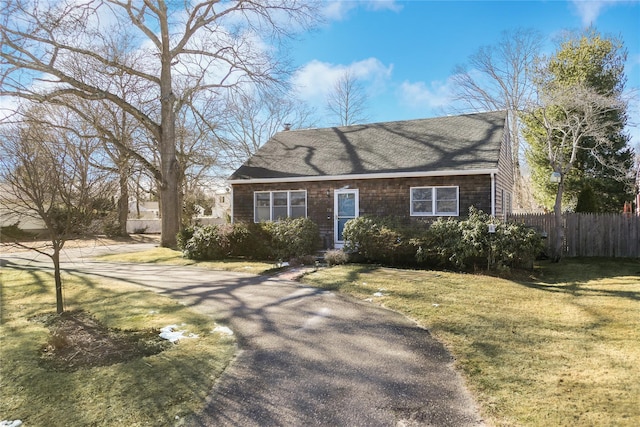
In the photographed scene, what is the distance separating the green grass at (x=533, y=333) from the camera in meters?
3.38

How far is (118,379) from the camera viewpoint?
397 cm

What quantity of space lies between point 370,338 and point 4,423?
3858 mm

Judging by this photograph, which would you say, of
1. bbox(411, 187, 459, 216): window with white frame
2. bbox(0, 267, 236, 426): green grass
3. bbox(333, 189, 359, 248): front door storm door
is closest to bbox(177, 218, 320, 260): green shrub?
bbox(333, 189, 359, 248): front door storm door

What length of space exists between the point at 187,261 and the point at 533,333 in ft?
34.8

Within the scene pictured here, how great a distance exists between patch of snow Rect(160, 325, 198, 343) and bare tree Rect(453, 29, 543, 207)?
60.8 feet

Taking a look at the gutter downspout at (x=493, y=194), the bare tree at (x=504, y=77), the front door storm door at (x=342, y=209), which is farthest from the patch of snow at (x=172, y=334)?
the bare tree at (x=504, y=77)

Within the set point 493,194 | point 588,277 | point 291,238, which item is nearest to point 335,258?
point 291,238

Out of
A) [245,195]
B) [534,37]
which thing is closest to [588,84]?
[534,37]

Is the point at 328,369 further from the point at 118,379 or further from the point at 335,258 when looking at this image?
the point at 335,258

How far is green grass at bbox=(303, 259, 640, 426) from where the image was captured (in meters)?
3.38

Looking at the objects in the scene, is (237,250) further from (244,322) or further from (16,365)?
(16,365)

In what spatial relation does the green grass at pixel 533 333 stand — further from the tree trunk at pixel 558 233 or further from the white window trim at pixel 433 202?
the white window trim at pixel 433 202

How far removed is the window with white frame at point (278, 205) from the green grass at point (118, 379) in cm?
837

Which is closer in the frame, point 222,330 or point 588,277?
point 222,330
